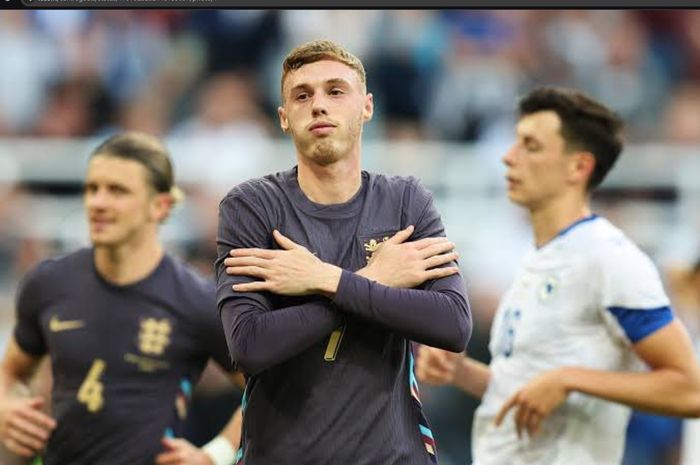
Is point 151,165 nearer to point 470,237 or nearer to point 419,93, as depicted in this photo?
point 470,237

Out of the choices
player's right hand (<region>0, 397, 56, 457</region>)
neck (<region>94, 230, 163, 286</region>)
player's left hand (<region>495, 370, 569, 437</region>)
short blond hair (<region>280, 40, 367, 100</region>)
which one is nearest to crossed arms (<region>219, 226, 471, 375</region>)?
short blond hair (<region>280, 40, 367, 100</region>)

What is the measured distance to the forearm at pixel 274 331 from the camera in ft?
10.6

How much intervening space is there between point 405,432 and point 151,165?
89.3 inches

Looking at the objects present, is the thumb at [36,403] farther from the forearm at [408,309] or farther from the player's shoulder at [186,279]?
the forearm at [408,309]

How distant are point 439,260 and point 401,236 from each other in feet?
0.43

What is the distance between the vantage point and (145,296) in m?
4.98

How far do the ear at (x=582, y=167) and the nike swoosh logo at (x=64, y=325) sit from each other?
2.16 m

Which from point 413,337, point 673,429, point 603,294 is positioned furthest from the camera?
point 673,429

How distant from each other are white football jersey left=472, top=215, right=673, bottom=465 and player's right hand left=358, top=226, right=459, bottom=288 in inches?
50.1

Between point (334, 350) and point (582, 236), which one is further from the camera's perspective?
point (582, 236)

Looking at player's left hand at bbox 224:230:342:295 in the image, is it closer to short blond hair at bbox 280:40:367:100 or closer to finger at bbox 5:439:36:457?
short blond hair at bbox 280:40:367:100

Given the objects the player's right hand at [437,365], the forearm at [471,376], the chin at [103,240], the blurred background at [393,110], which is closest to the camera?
the player's right hand at [437,365]

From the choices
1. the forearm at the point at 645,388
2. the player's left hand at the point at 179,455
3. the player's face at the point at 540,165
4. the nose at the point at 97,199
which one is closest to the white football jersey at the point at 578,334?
the forearm at the point at 645,388

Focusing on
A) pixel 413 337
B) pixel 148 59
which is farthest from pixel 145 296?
pixel 148 59
